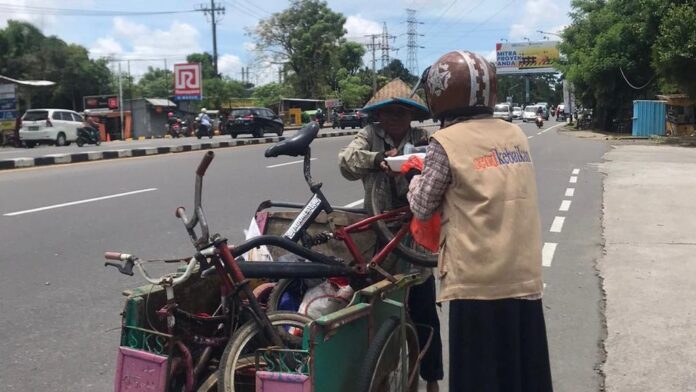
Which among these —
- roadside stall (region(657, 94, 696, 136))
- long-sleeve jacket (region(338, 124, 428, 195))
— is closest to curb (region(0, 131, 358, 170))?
long-sleeve jacket (region(338, 124, 428, 195))

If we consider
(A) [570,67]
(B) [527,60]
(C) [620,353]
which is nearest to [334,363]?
(C) [620,353]

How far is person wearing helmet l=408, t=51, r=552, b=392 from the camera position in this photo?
219cm

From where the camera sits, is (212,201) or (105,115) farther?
(105,115)

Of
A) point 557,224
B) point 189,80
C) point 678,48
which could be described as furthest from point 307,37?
point 557,224

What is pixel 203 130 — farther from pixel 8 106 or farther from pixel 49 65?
pixel 49 65

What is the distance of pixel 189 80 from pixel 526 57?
39237 mm

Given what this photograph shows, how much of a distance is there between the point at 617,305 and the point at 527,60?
6781 centimetres

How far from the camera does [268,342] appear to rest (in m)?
2.45

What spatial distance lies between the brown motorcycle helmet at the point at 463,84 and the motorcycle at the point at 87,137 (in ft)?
85.2

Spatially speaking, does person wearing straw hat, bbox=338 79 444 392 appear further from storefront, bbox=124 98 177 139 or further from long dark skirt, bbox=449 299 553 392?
storefront, bbox=124 98 177 139

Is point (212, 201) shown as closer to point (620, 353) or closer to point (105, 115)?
point (620, 353)

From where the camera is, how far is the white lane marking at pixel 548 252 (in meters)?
6.38

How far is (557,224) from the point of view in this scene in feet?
27.4

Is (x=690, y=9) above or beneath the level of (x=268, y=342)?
above
